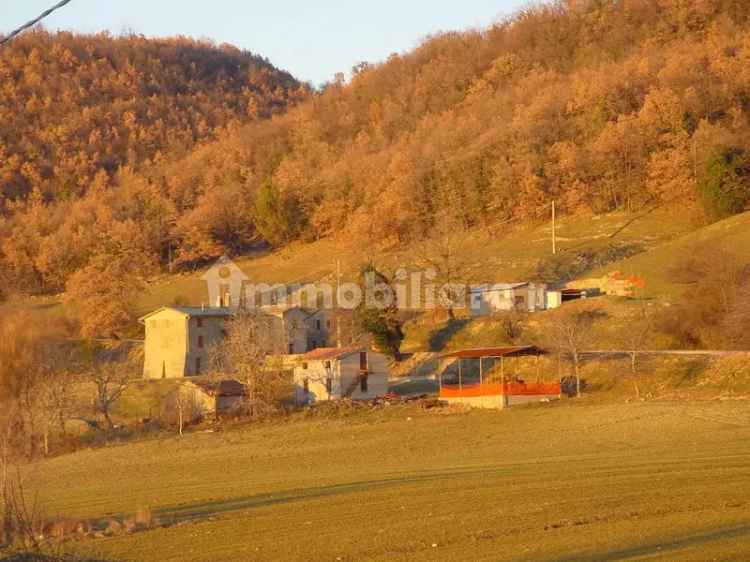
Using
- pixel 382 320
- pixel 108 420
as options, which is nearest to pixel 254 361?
pixel 108 420

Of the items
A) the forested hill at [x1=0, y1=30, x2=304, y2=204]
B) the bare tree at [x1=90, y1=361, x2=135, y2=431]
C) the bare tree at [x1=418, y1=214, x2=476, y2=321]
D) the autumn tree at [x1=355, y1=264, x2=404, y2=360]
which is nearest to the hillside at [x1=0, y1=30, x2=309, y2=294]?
the forested hill at [x1=0, y1=30, x2=304, y2=204]

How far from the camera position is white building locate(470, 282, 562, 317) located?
2319 inches

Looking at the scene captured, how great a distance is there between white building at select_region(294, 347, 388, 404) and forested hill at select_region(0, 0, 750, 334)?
74.9ft

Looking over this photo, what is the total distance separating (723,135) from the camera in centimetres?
7794

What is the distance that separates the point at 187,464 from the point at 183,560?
17160mm

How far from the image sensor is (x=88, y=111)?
165m

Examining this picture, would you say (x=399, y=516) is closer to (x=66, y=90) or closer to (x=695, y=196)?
(x=695, y=196)

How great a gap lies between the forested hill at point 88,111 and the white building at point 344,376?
3904 inches

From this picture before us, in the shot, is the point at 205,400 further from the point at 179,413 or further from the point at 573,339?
the point at 573,339

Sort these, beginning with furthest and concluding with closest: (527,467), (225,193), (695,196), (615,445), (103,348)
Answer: (225,193) < (695,196) < (103,348) < (615,445) < (527,467)

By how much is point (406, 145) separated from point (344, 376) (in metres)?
68.1

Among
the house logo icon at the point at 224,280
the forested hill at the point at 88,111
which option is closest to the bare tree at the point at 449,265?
the house logo icon at the point at 224,280

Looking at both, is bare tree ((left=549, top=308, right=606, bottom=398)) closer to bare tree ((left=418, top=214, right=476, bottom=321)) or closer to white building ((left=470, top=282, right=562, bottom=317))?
white building ((left=470, top=282, right=562, bottom=317))

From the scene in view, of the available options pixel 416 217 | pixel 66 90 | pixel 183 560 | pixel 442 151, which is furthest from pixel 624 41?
pixel 183 560
